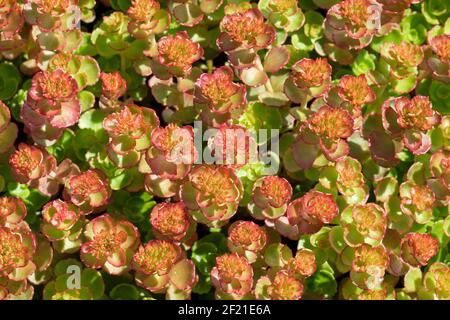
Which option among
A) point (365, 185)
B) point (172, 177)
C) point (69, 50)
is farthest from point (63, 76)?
point (365, 185)

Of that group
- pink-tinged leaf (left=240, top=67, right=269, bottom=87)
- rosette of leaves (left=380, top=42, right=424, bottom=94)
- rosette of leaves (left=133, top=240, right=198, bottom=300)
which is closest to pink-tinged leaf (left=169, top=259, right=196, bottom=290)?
rosette of leaves (left=133, top=240, right=198, bottom=300)

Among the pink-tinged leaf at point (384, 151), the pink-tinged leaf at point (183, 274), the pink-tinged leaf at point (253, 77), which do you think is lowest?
the pink-tinged leaf at point (183, 274)

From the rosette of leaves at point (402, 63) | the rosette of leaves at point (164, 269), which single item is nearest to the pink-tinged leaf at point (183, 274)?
the rosette of leaves at point (164, 269)

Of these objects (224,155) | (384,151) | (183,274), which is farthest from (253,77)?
(183,274)

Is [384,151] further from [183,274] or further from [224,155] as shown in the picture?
[183,274]

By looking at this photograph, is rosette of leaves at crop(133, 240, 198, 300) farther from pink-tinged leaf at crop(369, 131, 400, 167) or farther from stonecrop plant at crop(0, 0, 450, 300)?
pink-tinged leaf at crop(369, 131, 400, 167)

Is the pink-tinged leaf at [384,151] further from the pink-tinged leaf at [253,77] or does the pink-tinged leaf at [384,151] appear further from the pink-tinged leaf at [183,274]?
the pink-tinged leaf at [183,274]

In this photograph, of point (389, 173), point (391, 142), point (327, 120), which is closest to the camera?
point (327, 120)

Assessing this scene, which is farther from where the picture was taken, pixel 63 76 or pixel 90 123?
pixel 90 123
